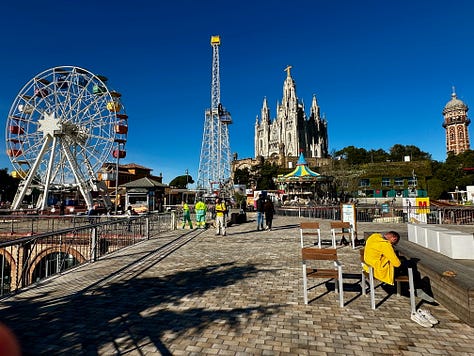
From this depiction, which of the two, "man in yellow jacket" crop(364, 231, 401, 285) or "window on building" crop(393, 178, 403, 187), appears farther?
"window on building" crop(393, 178, 403, 187)

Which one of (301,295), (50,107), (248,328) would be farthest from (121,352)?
(50,107)

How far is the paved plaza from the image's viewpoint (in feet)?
12.8

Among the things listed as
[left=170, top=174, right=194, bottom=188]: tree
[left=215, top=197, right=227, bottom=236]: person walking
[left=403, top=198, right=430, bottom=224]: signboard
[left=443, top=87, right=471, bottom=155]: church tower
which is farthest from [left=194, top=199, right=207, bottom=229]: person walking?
[left=443, top=87, right=471, bottom=155]: church tower

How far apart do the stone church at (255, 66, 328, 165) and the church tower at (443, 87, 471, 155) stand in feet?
149

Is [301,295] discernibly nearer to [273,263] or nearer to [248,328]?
[248,328]

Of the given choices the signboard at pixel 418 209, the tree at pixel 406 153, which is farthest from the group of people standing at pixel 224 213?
the tree at pixel 406 153

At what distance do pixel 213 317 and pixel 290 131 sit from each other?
359 ft

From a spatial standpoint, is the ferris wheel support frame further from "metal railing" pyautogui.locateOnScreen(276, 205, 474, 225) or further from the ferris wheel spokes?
"metal railing" pyautogui.locateOnScreen(276, 205, 474, 225)

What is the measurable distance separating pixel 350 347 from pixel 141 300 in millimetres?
3680

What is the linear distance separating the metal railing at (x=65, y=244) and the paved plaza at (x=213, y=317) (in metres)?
0.81

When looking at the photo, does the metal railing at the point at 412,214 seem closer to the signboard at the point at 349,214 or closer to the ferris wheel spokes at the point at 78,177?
the signboard at the point at 349,214

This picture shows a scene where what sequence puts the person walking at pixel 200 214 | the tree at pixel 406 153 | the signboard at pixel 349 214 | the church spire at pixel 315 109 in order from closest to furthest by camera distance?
the signboard at pixel 349 214, the person walking at pixel 200 214, the tree at pixel 406 153, the church spire at pixel 315 109

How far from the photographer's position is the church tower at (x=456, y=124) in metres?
112

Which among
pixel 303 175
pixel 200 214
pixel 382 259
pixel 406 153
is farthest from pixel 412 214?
→ pixel 406 153
